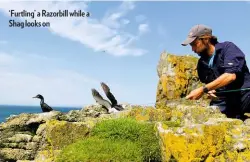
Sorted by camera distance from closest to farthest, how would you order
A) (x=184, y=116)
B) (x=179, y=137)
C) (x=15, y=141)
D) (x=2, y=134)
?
(x=179, y=137) < (x=184, y=116) < (x=15, y=141) < (x=2, y=134)

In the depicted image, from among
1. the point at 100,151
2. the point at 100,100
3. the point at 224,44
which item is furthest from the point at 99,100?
the point at 224,44

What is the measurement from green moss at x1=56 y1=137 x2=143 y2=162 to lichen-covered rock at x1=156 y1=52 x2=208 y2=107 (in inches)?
344

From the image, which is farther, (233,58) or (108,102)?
(108,102)

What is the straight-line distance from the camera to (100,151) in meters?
7.79

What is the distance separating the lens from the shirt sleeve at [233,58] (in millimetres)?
7184

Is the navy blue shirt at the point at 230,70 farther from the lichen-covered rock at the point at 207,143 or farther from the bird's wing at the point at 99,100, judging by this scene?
the bird's wing at the point at 99,100

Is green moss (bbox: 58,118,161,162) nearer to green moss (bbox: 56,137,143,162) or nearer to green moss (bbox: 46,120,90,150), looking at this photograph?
green moss (bbox: 56,137,143,162)

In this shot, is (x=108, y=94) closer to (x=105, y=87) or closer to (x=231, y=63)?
(x=105, y=87)

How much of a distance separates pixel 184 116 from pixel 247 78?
2.68m

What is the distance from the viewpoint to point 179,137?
21.8 ft

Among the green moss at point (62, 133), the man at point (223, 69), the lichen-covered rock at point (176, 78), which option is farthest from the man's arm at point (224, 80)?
the lichen-covered rock at point (176, 78)

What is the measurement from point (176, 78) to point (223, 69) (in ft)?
31.5

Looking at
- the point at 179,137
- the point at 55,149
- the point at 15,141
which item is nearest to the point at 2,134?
the point at 15,141

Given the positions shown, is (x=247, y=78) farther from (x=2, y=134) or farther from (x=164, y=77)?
(x=164, y=77)
